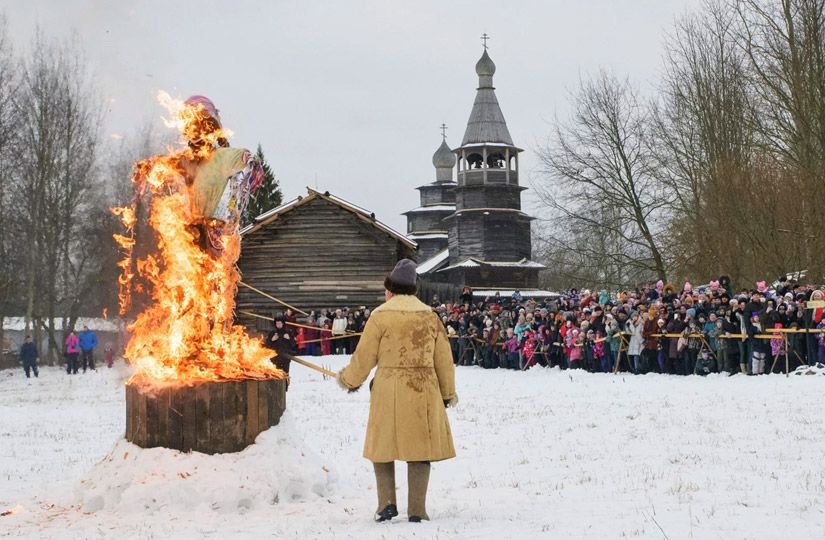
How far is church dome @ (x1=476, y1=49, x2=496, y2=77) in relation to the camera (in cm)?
6306

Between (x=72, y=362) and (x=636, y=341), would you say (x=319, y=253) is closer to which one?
(x=72, y=362)

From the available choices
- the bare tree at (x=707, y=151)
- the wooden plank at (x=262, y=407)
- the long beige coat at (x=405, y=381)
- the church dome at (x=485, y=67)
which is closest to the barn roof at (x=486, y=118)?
the church dome at (x=485, y=67)

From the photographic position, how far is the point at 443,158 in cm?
9438

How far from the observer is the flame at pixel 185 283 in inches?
352

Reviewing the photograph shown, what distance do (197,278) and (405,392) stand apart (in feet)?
8.60

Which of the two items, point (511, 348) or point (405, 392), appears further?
point (511, 348)

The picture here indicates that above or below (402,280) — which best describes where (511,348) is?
below

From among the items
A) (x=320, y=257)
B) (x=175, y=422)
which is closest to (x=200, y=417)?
(x=175, y=422)

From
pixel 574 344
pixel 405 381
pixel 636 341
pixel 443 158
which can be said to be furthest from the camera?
pixel 443 158

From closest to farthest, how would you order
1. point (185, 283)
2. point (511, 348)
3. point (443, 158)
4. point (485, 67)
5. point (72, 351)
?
point (185, 283) → point (511, 348) → point (72, 351) → point (485, 67) → point (443, 158)

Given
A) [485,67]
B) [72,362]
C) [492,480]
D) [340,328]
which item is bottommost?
[492,480]

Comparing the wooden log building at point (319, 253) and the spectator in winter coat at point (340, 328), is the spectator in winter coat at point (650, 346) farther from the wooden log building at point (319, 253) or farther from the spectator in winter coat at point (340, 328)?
the wooden log building at point (319, 253)

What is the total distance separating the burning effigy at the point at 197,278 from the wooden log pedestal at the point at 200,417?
0.02m

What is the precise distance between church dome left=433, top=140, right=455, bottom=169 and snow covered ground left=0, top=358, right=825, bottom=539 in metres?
80.3
